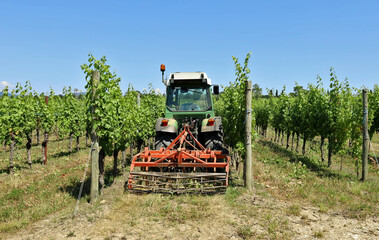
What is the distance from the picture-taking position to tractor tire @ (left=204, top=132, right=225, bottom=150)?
23.7 feet

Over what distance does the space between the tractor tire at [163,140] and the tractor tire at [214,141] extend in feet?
3.21

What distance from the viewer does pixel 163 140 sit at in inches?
288

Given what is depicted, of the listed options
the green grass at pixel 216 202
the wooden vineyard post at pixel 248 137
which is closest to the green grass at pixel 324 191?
the green grass at pixel 216 202

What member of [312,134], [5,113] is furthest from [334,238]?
[5,113]

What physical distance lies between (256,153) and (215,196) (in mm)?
7670

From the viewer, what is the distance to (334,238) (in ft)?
13.4

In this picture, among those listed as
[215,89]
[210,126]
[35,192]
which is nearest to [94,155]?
[35,192]

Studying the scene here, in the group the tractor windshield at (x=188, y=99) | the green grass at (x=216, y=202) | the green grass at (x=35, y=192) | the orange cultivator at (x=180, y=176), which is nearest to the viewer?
the green grass at (x=216, y=202)

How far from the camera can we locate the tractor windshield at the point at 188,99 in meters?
7.69

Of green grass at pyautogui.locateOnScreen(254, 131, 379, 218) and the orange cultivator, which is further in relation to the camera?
the orange cultivator

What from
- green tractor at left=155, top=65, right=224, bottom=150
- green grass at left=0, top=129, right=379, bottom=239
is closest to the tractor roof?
green tractor at left=155, top=65, right=224, bottom=150

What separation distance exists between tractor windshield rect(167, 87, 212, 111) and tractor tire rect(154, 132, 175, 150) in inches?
31.8

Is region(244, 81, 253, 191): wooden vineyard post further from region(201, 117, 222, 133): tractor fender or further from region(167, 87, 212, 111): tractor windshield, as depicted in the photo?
region(167, 87, 212, 111): tractor windshield

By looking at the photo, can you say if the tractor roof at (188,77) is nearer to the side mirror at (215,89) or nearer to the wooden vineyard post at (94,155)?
the side mirror at (215,89)
